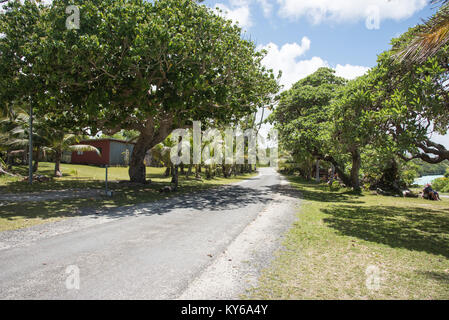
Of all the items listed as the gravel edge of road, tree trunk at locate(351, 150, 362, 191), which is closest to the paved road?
the gravel edge of road

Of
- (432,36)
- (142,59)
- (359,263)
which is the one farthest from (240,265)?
(142,59)

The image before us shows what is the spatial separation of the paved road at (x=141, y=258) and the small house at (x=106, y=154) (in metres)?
33.0

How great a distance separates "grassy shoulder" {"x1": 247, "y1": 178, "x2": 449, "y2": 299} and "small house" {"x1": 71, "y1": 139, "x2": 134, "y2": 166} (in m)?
35.7

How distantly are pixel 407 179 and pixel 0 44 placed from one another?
29.8 meters

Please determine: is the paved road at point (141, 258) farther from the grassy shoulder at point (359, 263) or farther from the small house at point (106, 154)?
the small house at point (106, 154)

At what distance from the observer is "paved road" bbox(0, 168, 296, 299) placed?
369cm

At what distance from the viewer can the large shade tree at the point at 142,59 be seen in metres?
11.3

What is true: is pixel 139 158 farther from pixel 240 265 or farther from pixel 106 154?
pixel 106 154

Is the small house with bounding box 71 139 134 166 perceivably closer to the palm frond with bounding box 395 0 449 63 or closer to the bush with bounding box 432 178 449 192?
the palm frond with bounding box 395 0 449 63

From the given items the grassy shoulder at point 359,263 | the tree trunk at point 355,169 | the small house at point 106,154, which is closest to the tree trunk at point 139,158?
the grassy shoulder at point 359,263

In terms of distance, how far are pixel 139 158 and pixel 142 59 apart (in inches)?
305

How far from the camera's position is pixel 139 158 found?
18812 millimetres
